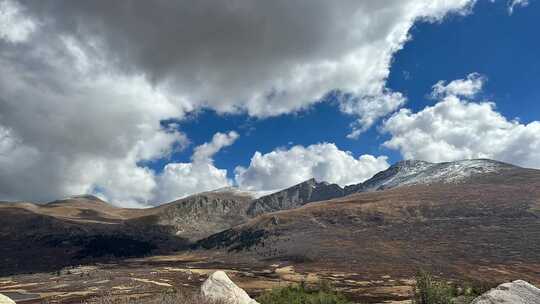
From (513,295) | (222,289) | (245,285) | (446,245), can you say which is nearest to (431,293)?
(513,295)

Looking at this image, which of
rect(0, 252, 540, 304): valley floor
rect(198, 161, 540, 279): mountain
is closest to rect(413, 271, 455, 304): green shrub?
rect(0, 252, 540, 304): valley floor

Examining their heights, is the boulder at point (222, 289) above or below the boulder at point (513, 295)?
above

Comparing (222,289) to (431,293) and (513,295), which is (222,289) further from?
(431,293)

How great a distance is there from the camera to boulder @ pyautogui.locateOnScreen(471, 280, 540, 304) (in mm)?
19047

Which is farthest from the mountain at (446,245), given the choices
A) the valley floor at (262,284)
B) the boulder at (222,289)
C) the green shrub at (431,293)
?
the boulder at (222,289)

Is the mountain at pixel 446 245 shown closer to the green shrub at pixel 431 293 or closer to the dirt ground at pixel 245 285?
the dirt ground at pixel 245 285

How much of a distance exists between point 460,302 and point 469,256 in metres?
121

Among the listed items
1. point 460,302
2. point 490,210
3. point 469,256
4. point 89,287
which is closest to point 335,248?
point 469,256

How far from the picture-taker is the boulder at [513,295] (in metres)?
19.0

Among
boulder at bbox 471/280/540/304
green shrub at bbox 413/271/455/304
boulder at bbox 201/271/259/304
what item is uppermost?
boulder at bbox 201/271/259/304

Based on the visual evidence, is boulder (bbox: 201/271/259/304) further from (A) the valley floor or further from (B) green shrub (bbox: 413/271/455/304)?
(A) the valley floor

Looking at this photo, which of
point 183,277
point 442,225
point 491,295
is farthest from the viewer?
point 442,225

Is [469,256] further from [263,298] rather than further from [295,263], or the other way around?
[263,298]

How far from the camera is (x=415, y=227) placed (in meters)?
186
